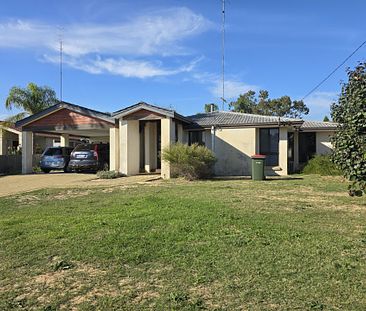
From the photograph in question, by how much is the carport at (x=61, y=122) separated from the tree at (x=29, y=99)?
664 centimetres

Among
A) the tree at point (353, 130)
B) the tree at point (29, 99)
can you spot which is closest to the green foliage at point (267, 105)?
the tree at point (29, 99)

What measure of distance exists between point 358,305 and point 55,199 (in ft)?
31.6

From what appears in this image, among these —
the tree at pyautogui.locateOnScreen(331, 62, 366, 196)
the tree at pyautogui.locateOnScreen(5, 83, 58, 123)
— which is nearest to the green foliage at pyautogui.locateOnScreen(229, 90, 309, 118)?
the tree at pyautogui.locateOnScreen(5, 83, 58, 123)

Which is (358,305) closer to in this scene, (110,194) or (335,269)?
(335,269)

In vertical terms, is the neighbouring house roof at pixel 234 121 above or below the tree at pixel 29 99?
below

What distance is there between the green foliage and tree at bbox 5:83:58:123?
99.5 ft

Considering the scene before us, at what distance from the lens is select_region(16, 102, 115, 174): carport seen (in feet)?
69.7

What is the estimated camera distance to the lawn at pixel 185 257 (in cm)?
404

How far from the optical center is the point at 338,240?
6133 mm

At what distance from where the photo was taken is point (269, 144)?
22.0 metres

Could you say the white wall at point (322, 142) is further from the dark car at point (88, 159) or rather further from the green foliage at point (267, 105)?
the green foliage at point (267, 105)

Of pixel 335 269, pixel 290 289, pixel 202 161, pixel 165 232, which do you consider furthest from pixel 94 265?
pixel 202 161

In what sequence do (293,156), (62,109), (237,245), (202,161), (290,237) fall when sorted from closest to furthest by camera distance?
(237,245), (290,237), (202,161), (62,109), (293,156)

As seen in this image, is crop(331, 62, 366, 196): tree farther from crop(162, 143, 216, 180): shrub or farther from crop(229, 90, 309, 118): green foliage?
crop(229, 90, 309, 118): green foliage
